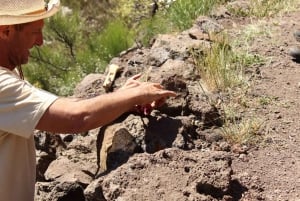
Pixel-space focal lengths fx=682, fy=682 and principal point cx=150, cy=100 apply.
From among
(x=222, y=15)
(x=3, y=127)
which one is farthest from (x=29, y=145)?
(x=222, y=15)

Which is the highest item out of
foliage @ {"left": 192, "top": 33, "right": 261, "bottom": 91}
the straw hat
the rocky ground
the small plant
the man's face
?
the straw hat

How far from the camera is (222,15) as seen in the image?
16.8 ft

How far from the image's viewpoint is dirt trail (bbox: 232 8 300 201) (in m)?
2.99

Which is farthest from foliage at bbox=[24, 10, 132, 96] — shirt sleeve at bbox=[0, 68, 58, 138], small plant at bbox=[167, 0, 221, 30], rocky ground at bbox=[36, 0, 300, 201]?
shirt sleeve at bbox=[0, 68, 58, 138]

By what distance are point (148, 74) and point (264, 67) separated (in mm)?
899

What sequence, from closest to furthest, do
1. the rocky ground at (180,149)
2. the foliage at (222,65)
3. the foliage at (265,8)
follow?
1. the rocky ground at (180,149)
2. the foliage at (222,65)
3. the foliage at (265,8)

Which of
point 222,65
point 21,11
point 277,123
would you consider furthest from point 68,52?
point 21,11

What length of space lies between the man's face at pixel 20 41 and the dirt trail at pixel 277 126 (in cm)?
109

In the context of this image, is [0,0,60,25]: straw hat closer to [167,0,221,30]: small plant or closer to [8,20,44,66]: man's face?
[8,20,44,66]: man's face

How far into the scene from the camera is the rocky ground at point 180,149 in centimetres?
283

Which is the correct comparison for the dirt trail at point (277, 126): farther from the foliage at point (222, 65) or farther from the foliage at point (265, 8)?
the foliage at point (265, 8)

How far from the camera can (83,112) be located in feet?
8.30

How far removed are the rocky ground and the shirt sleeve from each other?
0.51 meters

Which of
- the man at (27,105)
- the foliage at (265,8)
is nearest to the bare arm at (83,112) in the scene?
the man at (27,105)
